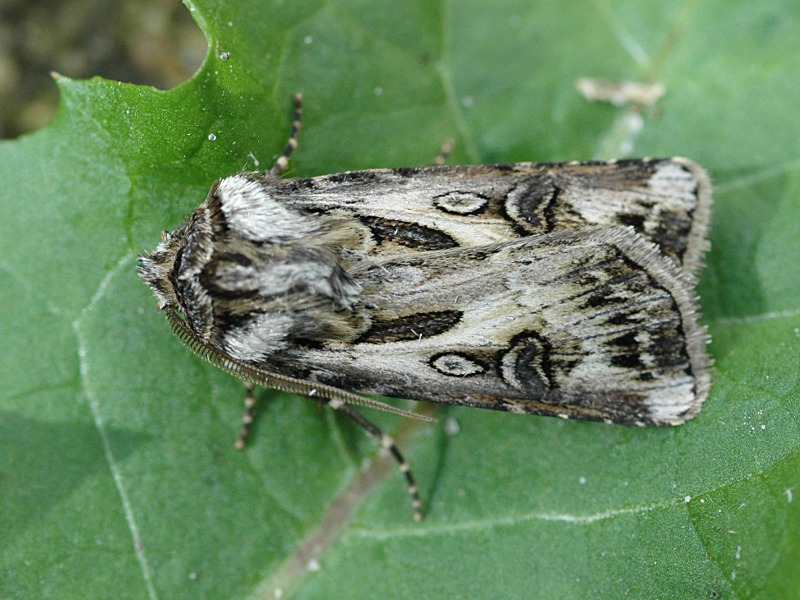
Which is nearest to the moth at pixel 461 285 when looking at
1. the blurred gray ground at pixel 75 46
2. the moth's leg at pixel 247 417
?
the moth's leg at pixel 247 417

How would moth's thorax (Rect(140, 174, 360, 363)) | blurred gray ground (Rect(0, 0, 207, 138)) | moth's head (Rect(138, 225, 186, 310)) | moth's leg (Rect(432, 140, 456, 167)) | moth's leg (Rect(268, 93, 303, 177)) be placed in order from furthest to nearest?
blurred gray ground (Rect(0, 0, 207, 138)) → moth's leg (Rect(432, 140, 456, 167)) → moth's leg (Rect(268, 93, 303, 177)) → moth's head (Rect(138, 225, 186, 310)) → moth's thorax (Rect(140, 174, 360, 363))

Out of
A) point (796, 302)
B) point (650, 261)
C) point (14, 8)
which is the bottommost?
point (796, 302)

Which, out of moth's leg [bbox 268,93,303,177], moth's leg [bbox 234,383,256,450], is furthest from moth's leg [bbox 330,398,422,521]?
moth's leg [bbox 268,93,303,177]

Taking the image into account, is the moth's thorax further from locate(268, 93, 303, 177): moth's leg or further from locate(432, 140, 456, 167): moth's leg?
locate(432, 140, 456, 167): moth's leg

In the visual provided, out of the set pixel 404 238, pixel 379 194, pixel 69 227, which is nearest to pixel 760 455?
pixel 404 238

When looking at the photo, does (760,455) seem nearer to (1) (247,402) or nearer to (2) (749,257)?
(2) (749,257)

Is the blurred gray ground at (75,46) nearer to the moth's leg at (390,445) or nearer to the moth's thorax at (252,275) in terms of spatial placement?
the moth's thorax at (252,275)
